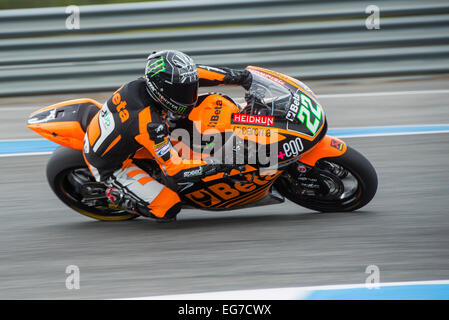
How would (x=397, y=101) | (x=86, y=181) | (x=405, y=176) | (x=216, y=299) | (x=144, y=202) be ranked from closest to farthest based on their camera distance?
(x=216, y=299)
(x=144, y=202)
(x=86, y=181)
(x=405, y=176)
(x=397, y=101)

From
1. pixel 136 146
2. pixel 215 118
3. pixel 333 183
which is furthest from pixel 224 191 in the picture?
pixel 333 183

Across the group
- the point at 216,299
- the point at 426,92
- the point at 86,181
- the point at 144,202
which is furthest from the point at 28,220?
the point at 426,92

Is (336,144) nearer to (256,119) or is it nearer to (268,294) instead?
(256,119)

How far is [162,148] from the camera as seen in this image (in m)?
4.23

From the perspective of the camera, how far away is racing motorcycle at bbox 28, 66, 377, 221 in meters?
4.36

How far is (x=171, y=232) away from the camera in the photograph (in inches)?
189

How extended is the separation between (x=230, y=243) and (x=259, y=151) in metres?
0.73

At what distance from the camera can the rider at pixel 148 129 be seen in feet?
13.7

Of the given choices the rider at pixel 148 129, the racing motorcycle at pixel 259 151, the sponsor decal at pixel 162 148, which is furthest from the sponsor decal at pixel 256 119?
the sponsor decal at pixel 162 148

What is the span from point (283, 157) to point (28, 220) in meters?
2.31

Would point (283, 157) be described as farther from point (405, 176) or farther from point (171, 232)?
point (405, 176)

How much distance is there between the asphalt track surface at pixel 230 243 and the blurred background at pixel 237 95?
1 cm

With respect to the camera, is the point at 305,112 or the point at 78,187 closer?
the point at 305,112

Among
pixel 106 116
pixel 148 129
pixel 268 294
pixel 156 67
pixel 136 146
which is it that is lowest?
pixel 268 294
